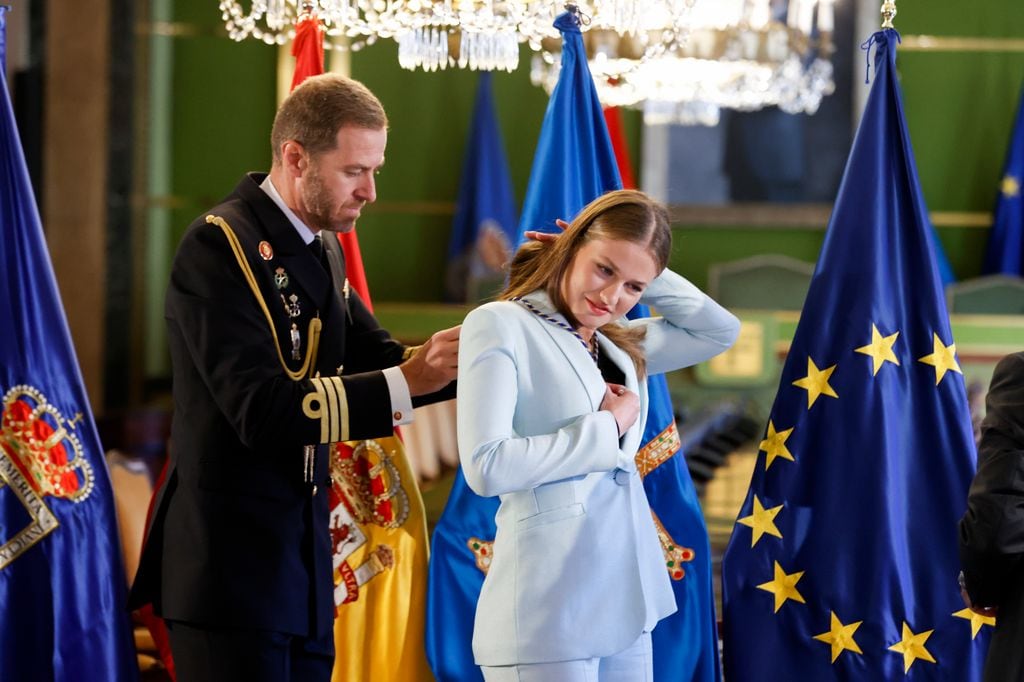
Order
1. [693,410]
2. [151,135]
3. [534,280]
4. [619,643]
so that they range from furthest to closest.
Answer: [151,135], [693,410], [534,280], [619,643]

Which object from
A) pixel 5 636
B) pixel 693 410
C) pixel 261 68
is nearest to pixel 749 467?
pixel 693 410

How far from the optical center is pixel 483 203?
7.87 m

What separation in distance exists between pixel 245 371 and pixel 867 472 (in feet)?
4.24

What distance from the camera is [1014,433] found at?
6.13 ft

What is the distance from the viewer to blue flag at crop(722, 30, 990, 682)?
249 centimetres

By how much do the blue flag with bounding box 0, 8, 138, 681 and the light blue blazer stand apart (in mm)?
1098

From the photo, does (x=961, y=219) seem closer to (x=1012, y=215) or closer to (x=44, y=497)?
(x=1012, y=215)

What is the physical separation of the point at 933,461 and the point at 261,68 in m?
6.43

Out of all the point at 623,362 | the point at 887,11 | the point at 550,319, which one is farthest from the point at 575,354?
the point at 887,11

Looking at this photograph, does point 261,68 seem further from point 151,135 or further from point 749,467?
point 749,467

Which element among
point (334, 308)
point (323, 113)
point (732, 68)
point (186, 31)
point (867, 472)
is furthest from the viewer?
point (186, 31)

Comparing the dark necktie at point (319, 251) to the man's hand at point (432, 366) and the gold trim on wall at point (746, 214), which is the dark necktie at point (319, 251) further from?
the gold trim on wall at point (746, 214)

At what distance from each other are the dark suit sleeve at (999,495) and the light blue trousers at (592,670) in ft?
1.70

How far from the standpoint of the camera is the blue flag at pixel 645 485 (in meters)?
2.64
